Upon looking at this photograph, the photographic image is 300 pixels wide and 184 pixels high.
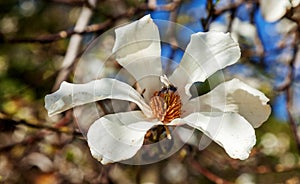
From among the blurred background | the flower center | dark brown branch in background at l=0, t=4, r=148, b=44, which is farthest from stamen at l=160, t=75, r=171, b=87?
dark brown branch in background at l=0, t=4, r=148, b=44

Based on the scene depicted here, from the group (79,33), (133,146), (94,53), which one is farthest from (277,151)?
(133,146)

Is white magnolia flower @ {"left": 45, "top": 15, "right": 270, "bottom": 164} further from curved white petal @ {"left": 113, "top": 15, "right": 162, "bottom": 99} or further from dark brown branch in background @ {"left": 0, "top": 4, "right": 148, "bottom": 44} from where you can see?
dark brown branch in background @ {"left": 0, "top": 4, "right": 148, "bottom": 44}

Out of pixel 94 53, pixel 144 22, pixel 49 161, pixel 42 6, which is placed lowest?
pixel 49 161

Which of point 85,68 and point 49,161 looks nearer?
point 85,68

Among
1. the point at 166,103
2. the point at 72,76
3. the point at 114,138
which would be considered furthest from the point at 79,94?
the point at 72,76

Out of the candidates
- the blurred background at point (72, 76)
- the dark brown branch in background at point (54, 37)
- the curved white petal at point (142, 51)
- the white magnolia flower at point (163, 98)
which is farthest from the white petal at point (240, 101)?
the dark brown branch in background at point (54, 37)

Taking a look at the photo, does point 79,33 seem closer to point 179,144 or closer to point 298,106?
point 179,144

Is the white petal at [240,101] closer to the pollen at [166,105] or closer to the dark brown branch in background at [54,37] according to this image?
the pollen at [166,105]
